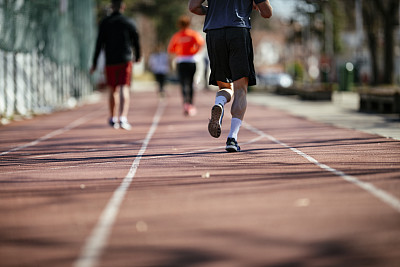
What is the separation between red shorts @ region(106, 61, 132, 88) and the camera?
12.9 m

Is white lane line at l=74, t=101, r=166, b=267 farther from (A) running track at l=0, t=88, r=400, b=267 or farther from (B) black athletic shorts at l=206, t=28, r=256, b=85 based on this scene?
(B) black athletic shorts at l=206, t=28, r=256, b=85

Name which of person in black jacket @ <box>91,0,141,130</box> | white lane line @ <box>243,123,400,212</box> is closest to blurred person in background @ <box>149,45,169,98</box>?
person in black jacket @ <box>91,0,141,130</box>

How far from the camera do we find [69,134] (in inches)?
471

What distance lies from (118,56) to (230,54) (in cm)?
504

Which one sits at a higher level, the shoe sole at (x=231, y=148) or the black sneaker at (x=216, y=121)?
the black sneaker at (x=216, y=121)

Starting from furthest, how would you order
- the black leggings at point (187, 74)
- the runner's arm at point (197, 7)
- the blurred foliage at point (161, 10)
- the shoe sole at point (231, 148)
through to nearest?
the blurred foliage at point (161, 10) → the black leggings at point (187, 74) → the runner's arm at point (197, 7) → the shoe sole at point (231, 148)

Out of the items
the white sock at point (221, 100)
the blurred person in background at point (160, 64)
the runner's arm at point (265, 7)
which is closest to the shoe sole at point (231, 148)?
the white sock at point (221, 100)

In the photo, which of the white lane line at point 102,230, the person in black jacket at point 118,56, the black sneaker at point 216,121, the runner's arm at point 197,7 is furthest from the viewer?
the person in black jacket at point 118,56

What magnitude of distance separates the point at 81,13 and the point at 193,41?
16.0 metres

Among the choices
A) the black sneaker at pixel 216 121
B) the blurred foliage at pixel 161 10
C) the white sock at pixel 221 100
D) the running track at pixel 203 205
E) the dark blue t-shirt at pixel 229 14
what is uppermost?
the blurred foliage at pixel 161 10

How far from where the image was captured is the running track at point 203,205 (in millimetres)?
3652

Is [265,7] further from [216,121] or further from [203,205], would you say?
[203,205]

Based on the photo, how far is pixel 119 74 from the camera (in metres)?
12.9

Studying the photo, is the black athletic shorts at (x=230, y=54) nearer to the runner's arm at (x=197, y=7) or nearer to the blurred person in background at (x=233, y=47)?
the blurred person in background at (x=233, y=47)
